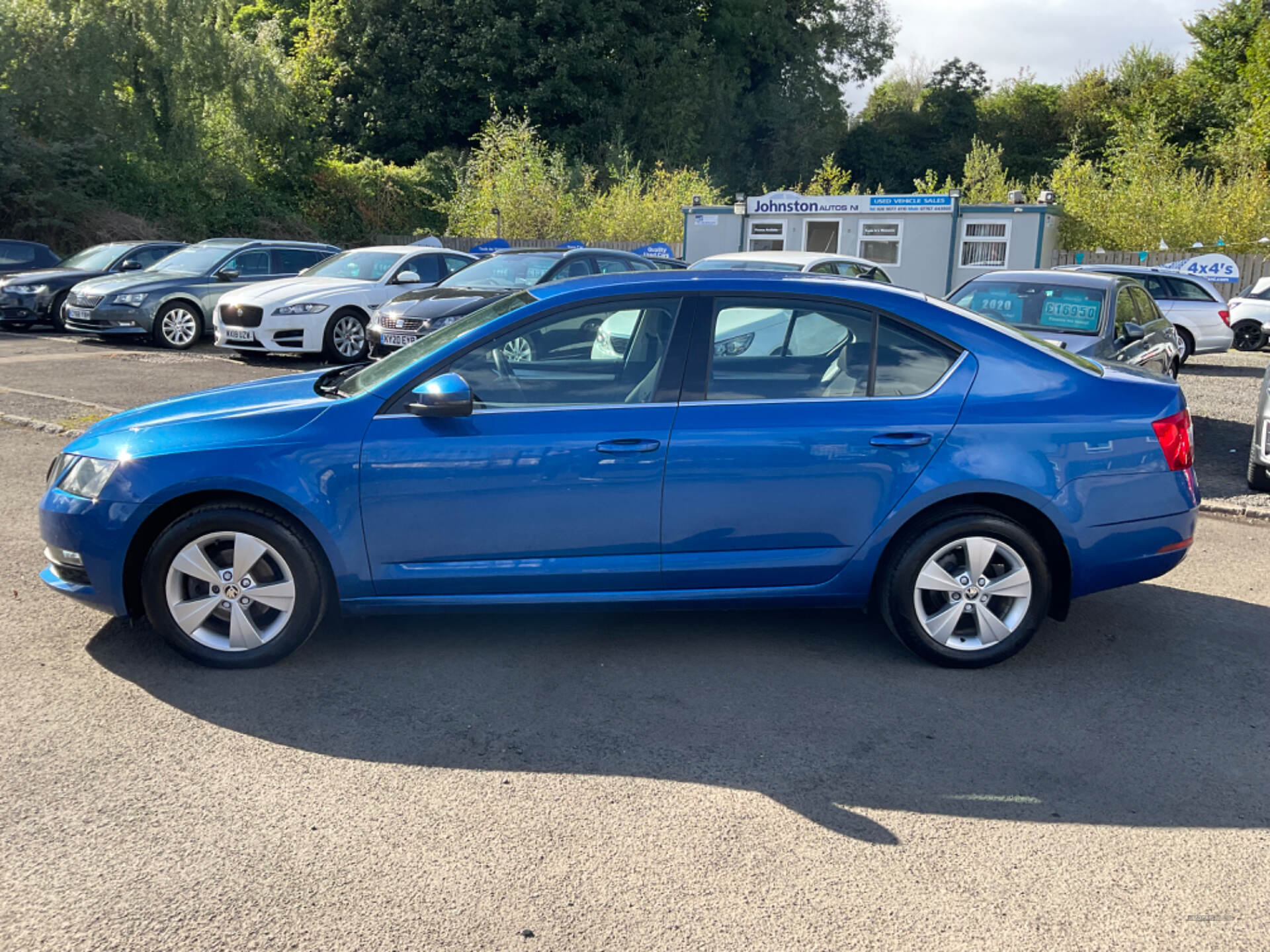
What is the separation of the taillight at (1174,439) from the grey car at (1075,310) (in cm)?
457

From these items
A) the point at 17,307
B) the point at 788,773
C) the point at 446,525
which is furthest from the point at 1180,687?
the point at 17,307

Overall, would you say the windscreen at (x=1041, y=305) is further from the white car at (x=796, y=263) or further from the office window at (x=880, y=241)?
the office window at (x=880, y=241)

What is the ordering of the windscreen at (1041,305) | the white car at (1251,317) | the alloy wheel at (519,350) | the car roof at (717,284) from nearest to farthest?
the alloy wheel at (519,350), the car roof at (717,284), the windscreen at (1041,305), the white car at (1251,317)

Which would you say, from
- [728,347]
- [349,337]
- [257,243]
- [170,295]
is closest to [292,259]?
[257,243]

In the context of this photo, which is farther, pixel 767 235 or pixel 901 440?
pixel 767 235

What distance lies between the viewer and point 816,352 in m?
4.77

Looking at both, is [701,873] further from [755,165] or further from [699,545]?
[755,165]

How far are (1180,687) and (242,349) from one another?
13124 mm

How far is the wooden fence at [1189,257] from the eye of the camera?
26150 millimetres

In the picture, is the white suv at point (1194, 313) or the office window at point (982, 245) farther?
the office window at point (982, 245)

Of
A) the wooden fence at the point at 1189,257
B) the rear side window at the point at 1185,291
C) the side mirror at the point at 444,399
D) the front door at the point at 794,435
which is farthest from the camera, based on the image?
the wooden fence at the point at 1189,257

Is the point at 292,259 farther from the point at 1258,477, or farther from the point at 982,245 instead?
the point at 982,245

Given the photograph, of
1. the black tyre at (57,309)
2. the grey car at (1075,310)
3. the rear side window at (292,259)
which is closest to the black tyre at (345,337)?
the rear side window at (292,259)

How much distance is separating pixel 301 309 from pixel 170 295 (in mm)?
2891
